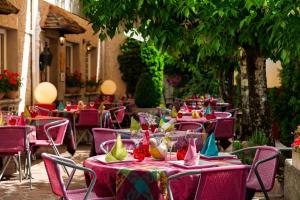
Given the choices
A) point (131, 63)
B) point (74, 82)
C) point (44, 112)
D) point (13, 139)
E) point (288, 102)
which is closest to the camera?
point (13, 139)

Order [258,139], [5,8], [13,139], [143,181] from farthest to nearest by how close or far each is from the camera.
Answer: [5,8]
[13,139]
[258,139]
[143,181]

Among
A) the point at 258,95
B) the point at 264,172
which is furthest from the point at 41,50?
the point at 264,172

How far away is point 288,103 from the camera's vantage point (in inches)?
365

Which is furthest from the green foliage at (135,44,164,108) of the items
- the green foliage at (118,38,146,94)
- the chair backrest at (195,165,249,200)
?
the chair backrest at (195,165,249,200)

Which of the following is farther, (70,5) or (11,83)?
(70,5)

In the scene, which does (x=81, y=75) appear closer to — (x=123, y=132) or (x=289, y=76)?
(x=289, y=76)

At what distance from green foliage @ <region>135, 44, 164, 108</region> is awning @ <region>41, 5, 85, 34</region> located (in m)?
3.62

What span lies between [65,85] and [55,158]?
39.2 feet

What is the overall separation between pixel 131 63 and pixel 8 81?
9095 millimetres

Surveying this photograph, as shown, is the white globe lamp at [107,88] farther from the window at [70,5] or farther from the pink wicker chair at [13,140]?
the pink wicker chair at [13,140]

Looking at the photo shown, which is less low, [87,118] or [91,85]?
[91,85]

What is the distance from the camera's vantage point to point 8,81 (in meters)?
11.7

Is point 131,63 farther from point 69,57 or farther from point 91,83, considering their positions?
point 69,57

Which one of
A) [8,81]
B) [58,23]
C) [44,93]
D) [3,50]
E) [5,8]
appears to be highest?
[58,23]
